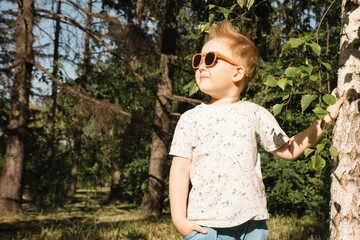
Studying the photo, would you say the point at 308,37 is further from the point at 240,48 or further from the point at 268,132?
the point at 268,132

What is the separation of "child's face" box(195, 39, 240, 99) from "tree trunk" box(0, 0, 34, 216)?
7.16 metres

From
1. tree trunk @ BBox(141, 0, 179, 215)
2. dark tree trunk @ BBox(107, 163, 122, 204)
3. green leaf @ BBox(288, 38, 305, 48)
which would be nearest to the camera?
green leaf @ BBox(288, 38, 305, 48)

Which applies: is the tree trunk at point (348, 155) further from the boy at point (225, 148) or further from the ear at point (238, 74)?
the ear at point (238, 74)

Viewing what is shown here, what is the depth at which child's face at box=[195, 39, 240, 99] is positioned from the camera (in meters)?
2.12

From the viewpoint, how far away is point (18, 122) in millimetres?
8719

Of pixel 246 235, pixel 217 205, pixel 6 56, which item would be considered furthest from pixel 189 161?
pixel 6 56

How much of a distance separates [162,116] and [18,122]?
3.56 m

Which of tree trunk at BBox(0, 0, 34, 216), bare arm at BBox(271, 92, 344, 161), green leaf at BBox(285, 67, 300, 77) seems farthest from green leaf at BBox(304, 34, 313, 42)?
tree trunk at BBox(0, 0, 34, 216)

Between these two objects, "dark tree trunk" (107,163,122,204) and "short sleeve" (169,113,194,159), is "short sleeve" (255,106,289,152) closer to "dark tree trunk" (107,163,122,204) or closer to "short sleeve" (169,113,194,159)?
"short sleeve" (169,113,194,159)

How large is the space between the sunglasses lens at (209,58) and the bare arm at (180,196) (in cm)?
59

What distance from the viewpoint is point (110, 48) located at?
802 centimetres

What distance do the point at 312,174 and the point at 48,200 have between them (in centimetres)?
795

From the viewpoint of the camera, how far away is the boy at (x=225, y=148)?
1.91 m

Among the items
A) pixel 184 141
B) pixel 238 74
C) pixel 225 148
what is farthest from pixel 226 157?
pixel 238 74
